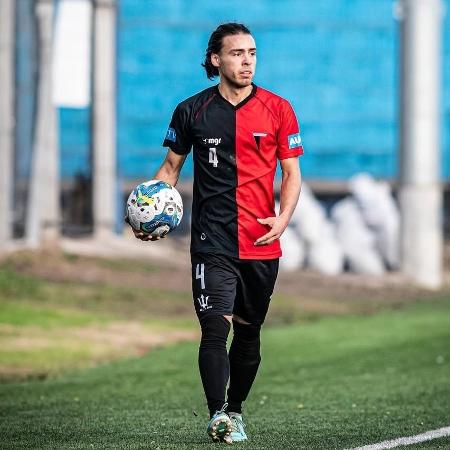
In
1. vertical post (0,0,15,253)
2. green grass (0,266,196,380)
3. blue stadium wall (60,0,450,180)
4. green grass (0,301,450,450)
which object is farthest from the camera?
blue stadium wall (60,0,450,180)

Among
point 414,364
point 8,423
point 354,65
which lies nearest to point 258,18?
point 354,65

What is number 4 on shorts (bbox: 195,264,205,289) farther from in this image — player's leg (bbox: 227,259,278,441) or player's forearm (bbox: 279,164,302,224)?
player's forearm (bbox: 279,164,302,224)

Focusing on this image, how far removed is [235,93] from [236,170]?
437 millimetres

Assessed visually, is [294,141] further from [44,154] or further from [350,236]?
[350,236]

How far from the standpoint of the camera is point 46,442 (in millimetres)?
8461

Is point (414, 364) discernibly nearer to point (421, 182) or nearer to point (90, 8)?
point (421, 182)

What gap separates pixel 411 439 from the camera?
848 cm

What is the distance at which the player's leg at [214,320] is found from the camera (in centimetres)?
799

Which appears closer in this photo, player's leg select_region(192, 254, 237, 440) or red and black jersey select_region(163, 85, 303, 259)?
player's leg select_region(192, 254, 237, 440)

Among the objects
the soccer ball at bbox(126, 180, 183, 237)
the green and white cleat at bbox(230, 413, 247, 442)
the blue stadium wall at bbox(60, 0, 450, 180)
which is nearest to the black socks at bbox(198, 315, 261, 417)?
the green and white cleat at bbox(230, 413, 247, 442)

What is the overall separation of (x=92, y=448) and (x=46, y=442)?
535 mm

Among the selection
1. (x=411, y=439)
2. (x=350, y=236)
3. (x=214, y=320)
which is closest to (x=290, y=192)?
(x=214, y=320)

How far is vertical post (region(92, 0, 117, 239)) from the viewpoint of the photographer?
35219 millimetres

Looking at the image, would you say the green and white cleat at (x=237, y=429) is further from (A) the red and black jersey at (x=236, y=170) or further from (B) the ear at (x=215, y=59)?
(B) the ear at (x=215, y=59)
